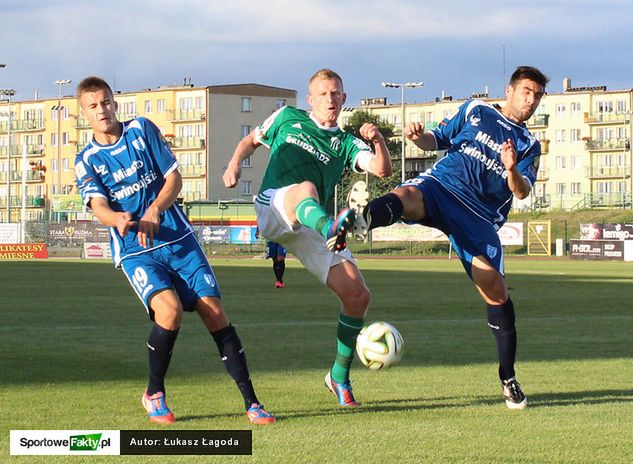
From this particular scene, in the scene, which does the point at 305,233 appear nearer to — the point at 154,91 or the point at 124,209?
the point at 124,209

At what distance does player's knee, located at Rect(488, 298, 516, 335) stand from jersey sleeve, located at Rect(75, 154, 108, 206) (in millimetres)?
3278

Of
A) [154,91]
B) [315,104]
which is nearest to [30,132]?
[154,91]

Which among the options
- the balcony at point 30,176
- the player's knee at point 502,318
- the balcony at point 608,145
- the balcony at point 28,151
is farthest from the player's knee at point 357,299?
the balcony at point 28,151

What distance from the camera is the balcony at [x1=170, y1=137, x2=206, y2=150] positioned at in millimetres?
Answer: 119438

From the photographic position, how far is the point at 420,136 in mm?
9523

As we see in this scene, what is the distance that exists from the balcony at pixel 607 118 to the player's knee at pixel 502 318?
10962 centimetres

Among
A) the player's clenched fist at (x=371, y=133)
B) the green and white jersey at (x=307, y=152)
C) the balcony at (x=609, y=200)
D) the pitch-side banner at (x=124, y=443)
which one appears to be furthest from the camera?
the balcony at (x=609, y=200)

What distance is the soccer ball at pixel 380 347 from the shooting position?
353 inches

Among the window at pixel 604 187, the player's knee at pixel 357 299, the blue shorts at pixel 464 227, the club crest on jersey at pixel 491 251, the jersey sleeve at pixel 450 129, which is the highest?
the window at pixel 604 187

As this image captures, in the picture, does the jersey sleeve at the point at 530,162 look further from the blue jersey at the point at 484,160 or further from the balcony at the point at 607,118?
the balcony at the point at 607,118

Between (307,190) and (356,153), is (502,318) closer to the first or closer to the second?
(356,153)

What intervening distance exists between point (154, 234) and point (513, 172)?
9.18ft

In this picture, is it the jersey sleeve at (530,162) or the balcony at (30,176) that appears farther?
the balcony at (30,176)

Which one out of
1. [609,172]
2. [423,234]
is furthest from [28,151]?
[423,234]
